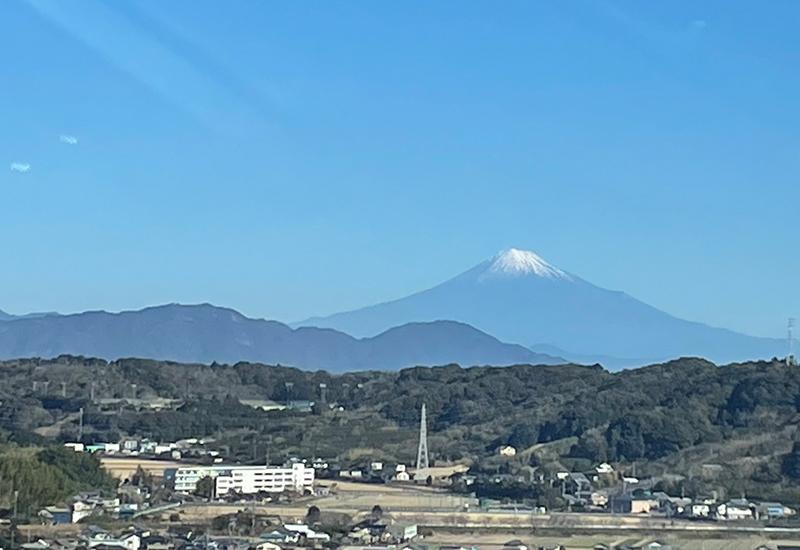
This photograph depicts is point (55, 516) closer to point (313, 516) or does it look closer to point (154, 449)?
point (313, 516)

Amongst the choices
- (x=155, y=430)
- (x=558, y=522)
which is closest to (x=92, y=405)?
(x=155, y=430)

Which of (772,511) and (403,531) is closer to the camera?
(403,531)

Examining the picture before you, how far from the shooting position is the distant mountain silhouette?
343 feet

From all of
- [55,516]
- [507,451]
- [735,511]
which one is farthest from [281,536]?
[507,451]

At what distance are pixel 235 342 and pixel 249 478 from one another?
8967cm

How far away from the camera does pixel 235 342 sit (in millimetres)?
111812

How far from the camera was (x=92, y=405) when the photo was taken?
33.6 metres

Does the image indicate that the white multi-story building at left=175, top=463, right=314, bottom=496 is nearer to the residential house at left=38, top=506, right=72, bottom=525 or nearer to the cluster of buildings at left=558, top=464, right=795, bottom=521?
the cluster of buildings at left=558, top=464, right=795, bottom=521

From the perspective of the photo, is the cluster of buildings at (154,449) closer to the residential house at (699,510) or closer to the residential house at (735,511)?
the residential house at (699,510)

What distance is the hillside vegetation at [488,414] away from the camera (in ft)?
84.9

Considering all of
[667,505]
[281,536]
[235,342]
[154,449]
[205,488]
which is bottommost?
[281,536]

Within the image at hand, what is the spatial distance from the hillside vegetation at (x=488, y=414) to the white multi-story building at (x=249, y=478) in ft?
9.94

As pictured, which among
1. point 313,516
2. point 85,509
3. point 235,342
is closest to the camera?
point 85,509

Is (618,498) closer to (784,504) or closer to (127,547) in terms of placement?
(784,504)
